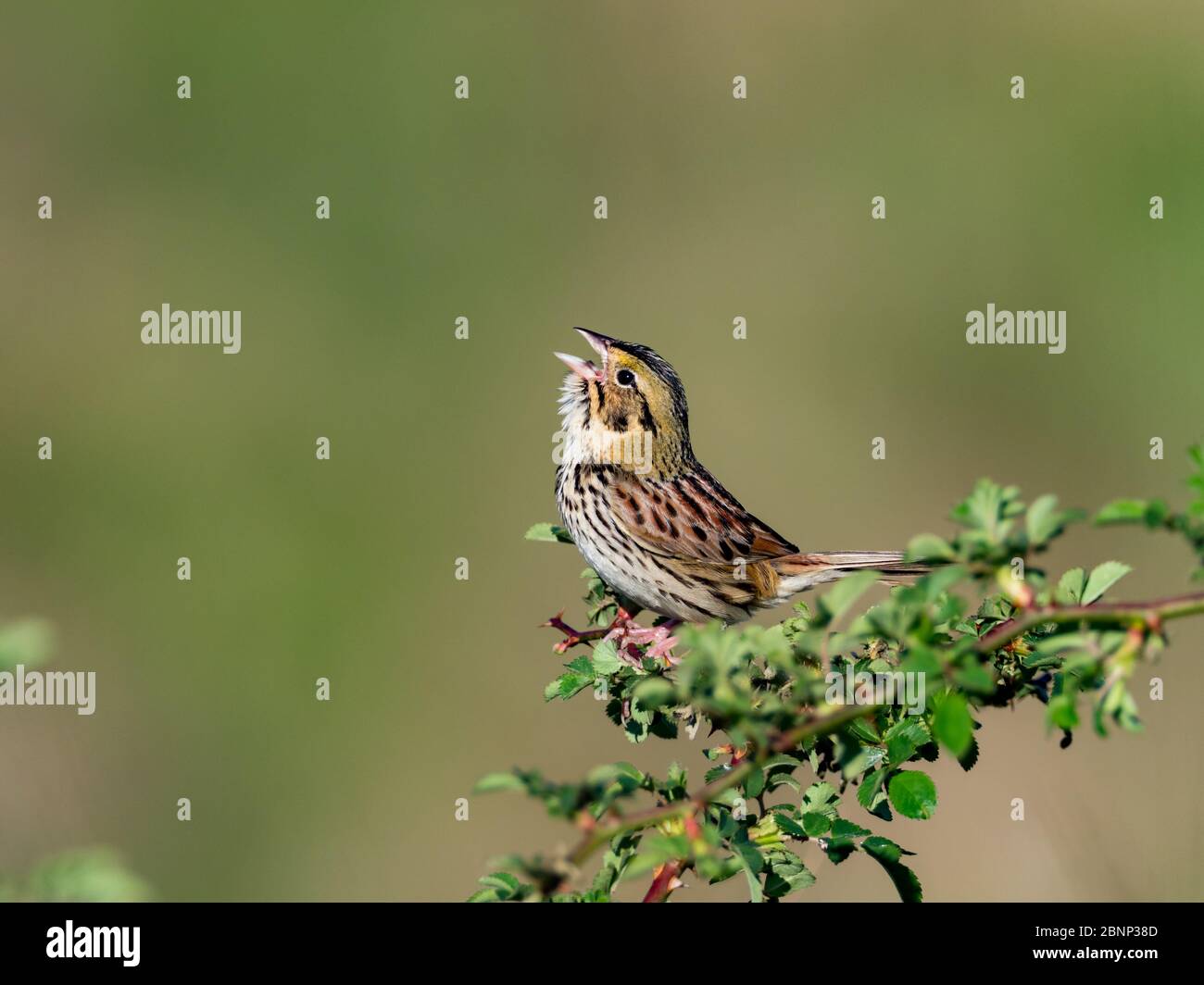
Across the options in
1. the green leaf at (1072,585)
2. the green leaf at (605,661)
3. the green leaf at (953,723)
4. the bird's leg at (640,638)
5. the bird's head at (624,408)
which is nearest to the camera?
the green leaf at (953,723)

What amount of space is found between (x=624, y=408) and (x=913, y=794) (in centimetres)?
327

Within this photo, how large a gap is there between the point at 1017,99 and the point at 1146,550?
155 inches

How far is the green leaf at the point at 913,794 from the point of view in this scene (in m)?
2.63

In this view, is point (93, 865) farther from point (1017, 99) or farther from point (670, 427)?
point (1017, 99)

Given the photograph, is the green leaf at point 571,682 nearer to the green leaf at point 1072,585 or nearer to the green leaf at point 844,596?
the green leaf at point 1072,585

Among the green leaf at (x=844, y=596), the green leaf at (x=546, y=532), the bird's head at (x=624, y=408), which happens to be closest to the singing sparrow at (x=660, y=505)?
the bird's head at (x=624, y=408)

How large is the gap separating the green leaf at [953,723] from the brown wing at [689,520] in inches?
139

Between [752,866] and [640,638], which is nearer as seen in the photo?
[752,866]

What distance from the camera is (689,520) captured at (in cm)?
579

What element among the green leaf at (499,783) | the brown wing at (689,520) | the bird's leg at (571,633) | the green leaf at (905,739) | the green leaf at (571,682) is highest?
the brown wing at (689,520)

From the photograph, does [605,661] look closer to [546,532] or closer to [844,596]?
[546,532]

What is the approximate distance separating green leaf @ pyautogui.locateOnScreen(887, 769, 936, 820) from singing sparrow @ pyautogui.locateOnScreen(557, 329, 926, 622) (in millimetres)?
2756

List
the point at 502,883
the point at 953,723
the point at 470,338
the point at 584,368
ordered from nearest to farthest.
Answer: the point at 953,723, the point at 502,883, the point at 584,368, the point at 470,338

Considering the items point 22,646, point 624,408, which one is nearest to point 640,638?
point 624,408
